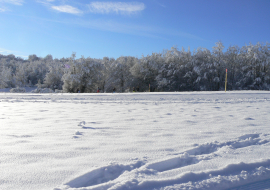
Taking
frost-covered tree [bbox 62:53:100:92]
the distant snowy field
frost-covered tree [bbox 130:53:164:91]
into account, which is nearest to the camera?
the distant snowy field

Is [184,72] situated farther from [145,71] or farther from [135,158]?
[135,158]

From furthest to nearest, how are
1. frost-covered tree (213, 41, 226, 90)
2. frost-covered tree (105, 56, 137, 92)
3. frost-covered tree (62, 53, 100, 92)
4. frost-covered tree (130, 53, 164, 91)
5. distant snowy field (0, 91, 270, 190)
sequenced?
frost-covered tree (105, 56, 137, 92), frost-covered tree (130, 53, 164, 91), frost-covered tree (213, 41, 226, 90), frost-covered tree (62, 53, 100, 92), distant snowy field (0, 91, 270, 190)

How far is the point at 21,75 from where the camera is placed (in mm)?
52062

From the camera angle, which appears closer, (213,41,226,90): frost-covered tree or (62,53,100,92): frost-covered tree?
(62,53,100,92): frost-covered tree

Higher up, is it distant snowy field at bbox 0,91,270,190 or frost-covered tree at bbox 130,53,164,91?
frost-covered tree at bbox 130,53,164,91

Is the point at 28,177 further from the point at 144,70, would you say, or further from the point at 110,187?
the point at 144,70

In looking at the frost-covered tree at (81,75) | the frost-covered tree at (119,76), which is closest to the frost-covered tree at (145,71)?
the frost-covered tree at (119,76)

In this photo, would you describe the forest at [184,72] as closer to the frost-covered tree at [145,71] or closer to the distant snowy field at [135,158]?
the frost-covered tree at [145,71]

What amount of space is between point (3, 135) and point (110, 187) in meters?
2.49

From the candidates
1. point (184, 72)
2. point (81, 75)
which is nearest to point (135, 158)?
point (81, 75)

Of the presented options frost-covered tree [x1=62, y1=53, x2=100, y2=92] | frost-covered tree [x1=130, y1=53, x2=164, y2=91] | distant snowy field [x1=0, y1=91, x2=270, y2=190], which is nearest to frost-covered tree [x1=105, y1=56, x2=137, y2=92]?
frost-covered tree [x1=130, y1=53, x2=164, y2=91]

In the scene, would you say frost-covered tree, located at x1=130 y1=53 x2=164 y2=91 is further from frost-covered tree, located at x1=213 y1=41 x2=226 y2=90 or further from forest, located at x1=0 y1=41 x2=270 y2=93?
frost-covered tree, located at x1=213 y1=41 x2=226 y2=90

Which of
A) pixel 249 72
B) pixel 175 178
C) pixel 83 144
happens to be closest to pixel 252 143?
pixel 175 178

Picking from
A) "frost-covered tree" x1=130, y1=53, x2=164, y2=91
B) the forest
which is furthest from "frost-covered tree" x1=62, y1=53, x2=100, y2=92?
"frost-covered tree" x1=130, y1=53, x2=164, y2=91
